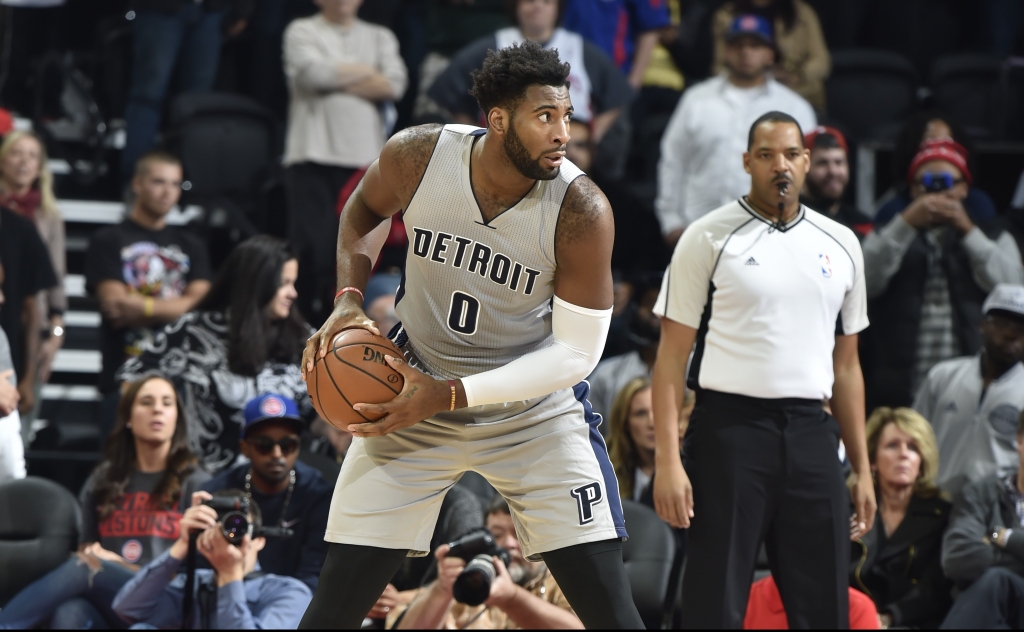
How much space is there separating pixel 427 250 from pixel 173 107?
575cm

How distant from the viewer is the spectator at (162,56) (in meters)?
8.68

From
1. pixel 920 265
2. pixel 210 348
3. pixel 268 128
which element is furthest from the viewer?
pixel 268 128

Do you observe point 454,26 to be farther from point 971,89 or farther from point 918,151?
point 971,89

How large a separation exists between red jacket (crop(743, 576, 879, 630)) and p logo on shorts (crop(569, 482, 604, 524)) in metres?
1.68

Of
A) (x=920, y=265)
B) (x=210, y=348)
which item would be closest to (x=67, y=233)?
(x=210, y=348)

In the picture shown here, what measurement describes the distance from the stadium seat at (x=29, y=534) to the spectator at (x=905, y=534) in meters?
3.40

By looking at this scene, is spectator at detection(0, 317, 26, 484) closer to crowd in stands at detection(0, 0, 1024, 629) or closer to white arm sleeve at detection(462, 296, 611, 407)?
crowd in stands at detection(0, 0, 1024, 629)

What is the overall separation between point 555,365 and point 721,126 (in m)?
4.46

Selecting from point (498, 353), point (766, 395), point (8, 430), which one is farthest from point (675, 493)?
point (8, 430)

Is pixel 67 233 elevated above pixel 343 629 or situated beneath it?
elevated above

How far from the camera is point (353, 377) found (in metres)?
3.42

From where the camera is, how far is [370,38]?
27.6ft

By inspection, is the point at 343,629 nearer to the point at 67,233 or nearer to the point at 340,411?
the point at 340,411

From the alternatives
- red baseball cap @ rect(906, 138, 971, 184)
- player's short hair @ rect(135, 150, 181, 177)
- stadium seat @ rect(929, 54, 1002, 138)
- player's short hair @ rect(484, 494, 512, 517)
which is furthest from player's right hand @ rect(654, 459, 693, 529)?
stadium seat @ rect(929, 54, 1002, 138)
